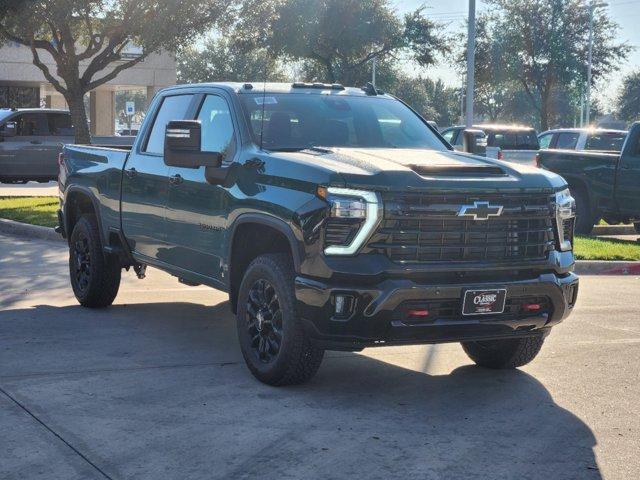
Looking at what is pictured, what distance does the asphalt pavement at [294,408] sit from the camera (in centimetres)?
505

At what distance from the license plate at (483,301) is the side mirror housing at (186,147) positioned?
2003 mm

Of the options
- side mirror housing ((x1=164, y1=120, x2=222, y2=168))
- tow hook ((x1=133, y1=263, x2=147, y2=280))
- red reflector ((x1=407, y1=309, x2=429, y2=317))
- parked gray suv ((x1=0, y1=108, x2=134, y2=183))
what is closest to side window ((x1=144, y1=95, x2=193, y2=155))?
side mirror housing ((x1=164, y1=120, x2=222, y2=168))

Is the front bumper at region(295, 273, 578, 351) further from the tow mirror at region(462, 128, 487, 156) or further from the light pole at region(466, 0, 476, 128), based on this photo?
the light pole at region(466, 0, 476, 128)

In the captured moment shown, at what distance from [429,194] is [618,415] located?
1.65 meters

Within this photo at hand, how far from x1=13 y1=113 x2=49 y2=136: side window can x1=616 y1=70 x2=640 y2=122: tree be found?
74.0m

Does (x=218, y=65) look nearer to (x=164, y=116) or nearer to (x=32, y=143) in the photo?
(x=32, y=143)

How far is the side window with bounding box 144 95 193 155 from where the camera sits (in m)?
8.14

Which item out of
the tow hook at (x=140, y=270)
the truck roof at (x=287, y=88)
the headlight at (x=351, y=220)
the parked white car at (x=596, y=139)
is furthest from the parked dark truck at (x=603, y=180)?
the headlight at (x=351, y=220)

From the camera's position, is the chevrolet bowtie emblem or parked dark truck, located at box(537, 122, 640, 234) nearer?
the chevrolet bowtie emblem

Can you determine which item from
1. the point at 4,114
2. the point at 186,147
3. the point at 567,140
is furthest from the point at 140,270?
the point at 4,114

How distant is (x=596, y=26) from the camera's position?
5153 centimetres

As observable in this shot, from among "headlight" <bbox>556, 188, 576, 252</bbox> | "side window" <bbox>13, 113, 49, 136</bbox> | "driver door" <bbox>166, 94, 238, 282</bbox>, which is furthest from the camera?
"side window" <bbox>13, 113, 49, 136</bbox>

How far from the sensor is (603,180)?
54.4 feet

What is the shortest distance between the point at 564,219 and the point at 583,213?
11.0m
